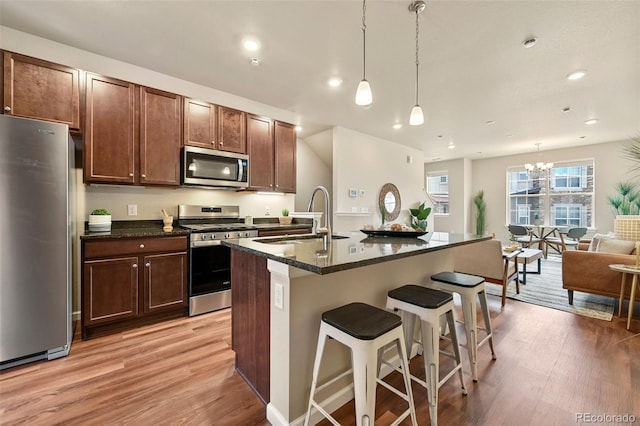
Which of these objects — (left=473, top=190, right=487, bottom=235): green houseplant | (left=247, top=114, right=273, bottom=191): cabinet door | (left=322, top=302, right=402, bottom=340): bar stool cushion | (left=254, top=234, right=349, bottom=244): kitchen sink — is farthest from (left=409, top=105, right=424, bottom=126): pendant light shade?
(left=473, top=190, right=487, bottom=235): green houseplant

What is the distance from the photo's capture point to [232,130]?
3475mm

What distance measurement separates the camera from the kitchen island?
1.31 m

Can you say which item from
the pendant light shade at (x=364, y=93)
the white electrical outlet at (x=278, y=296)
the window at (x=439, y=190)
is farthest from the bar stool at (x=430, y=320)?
the window at (x=439, y=190)

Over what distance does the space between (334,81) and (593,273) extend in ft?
12.3

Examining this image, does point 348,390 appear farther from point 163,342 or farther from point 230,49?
point 230,49

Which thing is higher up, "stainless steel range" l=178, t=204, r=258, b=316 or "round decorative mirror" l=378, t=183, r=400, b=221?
"round decorative mirror" l=378, t=183, r=400, b=221

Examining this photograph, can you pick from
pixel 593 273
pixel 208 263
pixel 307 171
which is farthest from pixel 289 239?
pixel 593 273

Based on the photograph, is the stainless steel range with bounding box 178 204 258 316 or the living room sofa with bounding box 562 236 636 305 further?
the living room sofa with bounding box 562 236 636 305

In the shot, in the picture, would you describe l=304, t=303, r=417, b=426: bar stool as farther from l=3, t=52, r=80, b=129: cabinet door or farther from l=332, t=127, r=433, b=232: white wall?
l=332, t=127, r=433, b=232: white wall

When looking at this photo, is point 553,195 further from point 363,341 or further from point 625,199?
point 363,341

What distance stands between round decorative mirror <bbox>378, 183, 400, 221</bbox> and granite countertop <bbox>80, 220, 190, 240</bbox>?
3906 millimetres

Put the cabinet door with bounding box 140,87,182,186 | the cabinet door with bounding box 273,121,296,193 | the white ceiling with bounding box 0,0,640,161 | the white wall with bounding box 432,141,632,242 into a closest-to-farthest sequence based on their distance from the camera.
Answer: the white ceiling with bounding box 0,0,640,161 → the cabinet door with bounding box 140,87,182,186 → the cabinet door with bounding box 273,121,296,193 → the white wall with bounding box 432,141,632,242

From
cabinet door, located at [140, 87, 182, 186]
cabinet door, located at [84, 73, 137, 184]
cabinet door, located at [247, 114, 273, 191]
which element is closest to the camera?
cabinet door, located at [84, 73, 137, 184]

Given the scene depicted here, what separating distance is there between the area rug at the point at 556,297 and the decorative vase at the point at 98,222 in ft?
15.6
